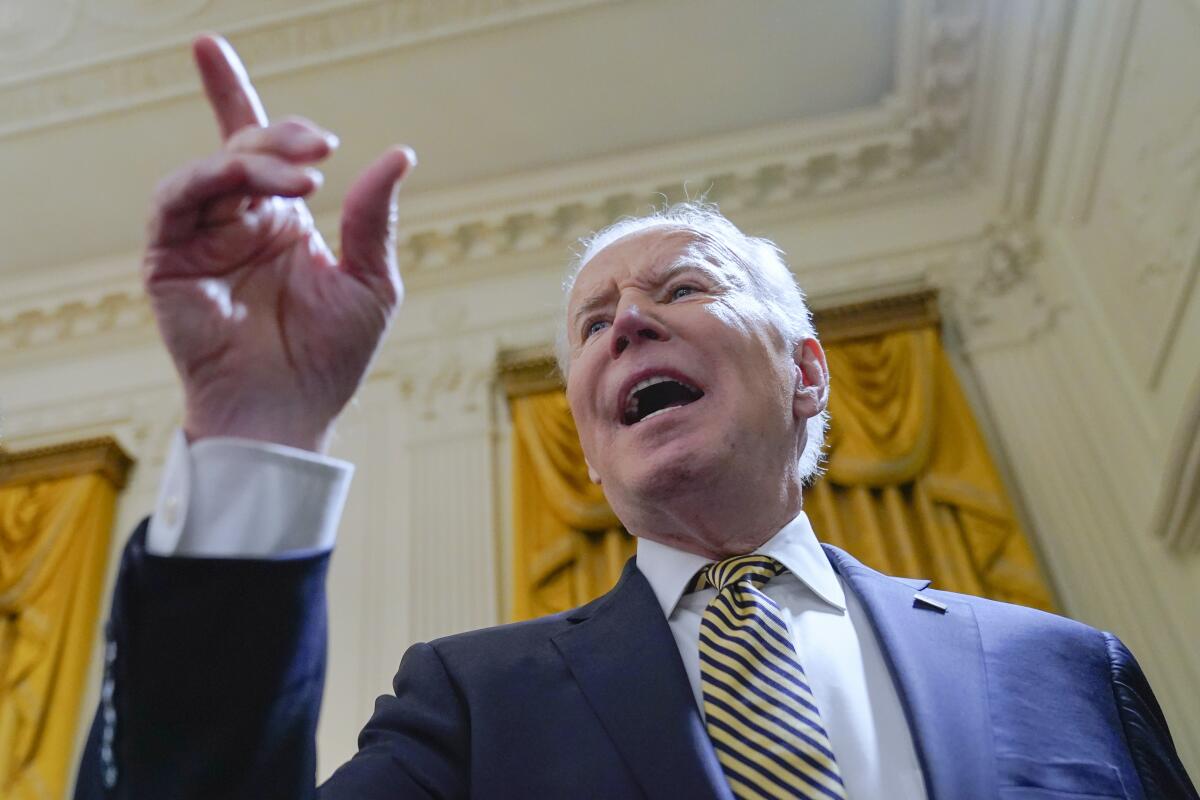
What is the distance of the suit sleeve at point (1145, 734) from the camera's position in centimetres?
111

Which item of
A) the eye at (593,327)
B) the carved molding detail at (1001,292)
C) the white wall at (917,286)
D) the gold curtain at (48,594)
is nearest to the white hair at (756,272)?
the eye at (593,327)

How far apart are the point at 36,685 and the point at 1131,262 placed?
497 centimetres

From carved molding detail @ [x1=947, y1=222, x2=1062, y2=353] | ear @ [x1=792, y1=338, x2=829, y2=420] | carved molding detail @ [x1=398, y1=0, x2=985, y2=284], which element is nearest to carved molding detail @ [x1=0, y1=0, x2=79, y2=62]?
carved molding detail @ [x1=398, y1=0, x2=985, y2=284]

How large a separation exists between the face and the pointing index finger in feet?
2.32

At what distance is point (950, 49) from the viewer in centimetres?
451

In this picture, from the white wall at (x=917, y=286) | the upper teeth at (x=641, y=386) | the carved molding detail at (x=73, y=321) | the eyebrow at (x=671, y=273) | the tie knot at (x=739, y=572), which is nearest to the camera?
the tie knot at (x=739, y=572)

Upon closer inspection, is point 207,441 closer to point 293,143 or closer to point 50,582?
point 293,143

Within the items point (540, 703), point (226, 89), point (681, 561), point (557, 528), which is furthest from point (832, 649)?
Answer: point (557, 528)

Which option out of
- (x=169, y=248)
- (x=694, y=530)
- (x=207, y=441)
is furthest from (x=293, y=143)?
(x=694, y=530)

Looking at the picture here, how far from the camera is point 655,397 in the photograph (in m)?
1.65

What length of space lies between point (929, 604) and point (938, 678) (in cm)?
17

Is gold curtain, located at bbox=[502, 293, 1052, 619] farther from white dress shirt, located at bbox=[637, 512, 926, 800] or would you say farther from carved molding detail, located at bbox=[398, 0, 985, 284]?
white dress shirt, located at bbox=[637, 512, 926, 800]

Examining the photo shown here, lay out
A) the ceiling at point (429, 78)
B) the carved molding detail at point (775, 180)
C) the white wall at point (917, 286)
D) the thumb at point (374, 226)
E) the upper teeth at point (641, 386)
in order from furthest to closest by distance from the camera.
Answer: the carved molding detail at point (775, 180) → the ceiling at point (429, 78) → the white wall at point (917, 286) → the upper teeth at point (641, 386) → the thumb at point (374, 226)

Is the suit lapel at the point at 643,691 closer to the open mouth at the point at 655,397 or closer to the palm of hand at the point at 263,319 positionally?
the open mouth at the point at 655,397
